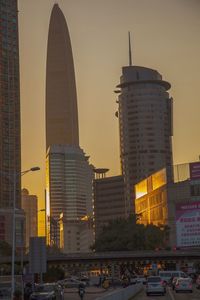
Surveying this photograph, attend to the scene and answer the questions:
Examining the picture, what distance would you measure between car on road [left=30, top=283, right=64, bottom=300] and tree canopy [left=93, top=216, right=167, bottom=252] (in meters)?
115

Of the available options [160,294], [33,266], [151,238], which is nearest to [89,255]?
[151,238]

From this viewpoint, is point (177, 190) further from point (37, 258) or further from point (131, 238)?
point (37, 258)

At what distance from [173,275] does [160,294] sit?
3389 cm

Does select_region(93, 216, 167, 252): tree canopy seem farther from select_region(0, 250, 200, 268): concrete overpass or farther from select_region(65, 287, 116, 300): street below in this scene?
select_region(65, 287, 116, 300): street below

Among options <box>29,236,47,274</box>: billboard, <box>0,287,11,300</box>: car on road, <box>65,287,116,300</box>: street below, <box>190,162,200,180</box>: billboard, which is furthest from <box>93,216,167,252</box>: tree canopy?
<box>29,236,47,274</box>: billboard

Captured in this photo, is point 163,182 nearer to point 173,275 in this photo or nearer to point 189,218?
point 189,218

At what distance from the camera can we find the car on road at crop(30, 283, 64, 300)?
157 feet

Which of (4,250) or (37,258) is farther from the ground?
(4,250)

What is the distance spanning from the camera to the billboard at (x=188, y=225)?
148750mm

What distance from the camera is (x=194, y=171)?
185 metres

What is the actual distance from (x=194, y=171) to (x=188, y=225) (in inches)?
1486

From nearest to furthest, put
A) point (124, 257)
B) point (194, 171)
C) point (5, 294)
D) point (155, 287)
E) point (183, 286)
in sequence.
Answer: point (5, 294) < point (155, 287) < point (183, 286) < point (124, 257) < point (194, 171)

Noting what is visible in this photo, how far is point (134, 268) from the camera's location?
19512 cm

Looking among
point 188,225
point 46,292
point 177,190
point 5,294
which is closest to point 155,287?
point 5,294
